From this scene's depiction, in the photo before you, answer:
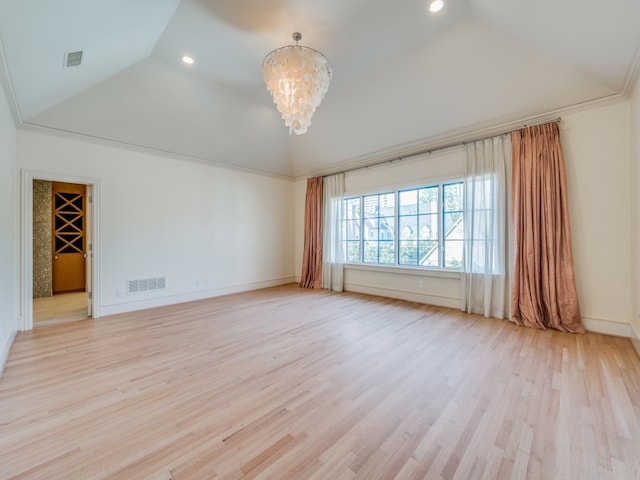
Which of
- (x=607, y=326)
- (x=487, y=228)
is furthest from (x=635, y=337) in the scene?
(x=487, y=228)

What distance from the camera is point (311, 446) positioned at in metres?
1.55

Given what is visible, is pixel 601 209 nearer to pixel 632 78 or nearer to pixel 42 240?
pixel 632 78

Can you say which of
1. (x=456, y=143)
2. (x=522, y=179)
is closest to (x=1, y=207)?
(x=456, y=143)

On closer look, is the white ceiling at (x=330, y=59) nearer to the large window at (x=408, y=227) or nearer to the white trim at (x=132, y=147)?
the white trim at (x=132, y=147)

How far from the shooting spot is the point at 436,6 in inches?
110

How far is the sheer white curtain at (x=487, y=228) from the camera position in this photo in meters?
3.96

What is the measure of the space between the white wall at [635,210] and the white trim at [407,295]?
1.93 m

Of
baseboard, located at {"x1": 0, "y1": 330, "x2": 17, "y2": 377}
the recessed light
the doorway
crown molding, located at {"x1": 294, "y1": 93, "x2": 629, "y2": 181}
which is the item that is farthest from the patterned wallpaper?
the recessed light

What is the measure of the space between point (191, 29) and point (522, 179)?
467 cm

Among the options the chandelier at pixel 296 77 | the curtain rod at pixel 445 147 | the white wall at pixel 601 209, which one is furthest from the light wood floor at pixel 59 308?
the white wall at pixel 601 209

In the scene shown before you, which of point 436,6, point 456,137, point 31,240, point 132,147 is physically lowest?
point 31,240

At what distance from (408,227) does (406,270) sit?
839 millimetres

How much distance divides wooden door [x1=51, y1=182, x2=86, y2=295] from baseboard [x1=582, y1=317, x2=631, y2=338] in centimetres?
956

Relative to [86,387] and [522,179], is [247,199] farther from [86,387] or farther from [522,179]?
[522,179]
